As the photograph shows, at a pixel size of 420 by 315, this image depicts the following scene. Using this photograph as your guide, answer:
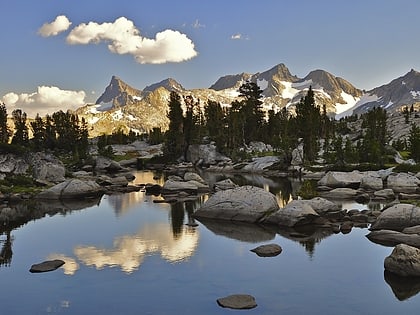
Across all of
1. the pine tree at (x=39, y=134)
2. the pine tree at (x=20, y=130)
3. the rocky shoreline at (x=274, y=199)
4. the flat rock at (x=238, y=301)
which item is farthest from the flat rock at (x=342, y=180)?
the pine tree at (x=39, y=134)

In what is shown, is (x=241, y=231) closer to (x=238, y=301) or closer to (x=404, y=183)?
(x=238, y=301)

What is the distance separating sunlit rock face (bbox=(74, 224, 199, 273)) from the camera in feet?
83.0

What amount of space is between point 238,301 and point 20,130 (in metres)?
122

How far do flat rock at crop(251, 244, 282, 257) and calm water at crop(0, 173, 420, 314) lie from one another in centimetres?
46

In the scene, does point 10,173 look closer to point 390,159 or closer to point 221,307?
point 221,307

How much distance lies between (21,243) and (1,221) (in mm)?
8286

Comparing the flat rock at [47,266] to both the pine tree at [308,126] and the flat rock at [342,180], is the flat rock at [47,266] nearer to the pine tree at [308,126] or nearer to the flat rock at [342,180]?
the flat rock at [342,180]

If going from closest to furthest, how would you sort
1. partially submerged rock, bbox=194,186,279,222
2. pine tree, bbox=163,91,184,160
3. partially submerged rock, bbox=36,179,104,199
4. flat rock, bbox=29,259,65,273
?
1. flat rock, bbox=29,259,65,273
2. partially submerged rock, bbox=194,186,279,222
3. partially submerged rock, bbox=36,179,104,199
4. pine tree, bbox=163,91,184,160

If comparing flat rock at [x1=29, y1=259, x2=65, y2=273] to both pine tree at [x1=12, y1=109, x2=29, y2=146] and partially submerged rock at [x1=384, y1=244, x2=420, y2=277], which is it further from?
pine tree at [x1=12, y1=109, x2=29, y2=146]

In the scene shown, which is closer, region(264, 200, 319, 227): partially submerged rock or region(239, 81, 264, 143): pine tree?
region(264, 200, 319, 227): partially submerged rock

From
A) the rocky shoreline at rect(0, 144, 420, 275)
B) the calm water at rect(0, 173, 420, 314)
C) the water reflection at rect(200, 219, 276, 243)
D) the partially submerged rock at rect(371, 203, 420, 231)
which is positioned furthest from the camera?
the rocky shoreline at rect(0, 144, 420, 275)

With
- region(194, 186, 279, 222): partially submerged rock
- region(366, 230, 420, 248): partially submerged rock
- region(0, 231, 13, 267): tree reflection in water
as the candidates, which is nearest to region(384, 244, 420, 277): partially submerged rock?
region(366, 230, 420, 248): partially submerged rock

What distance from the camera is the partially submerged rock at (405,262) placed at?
2206 cm

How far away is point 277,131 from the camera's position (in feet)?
437
